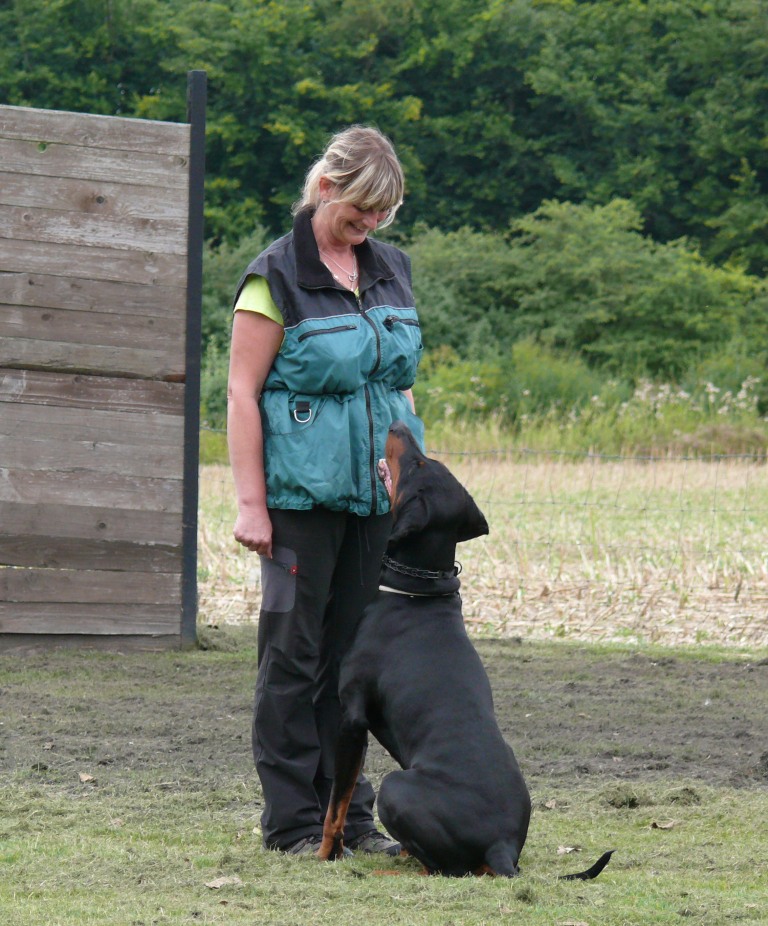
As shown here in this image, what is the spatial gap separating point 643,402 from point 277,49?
63.4 feet

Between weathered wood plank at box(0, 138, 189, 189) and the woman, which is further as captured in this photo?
weathered wood plank at box(0, 138, 189, 189)

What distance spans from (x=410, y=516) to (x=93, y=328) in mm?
3591

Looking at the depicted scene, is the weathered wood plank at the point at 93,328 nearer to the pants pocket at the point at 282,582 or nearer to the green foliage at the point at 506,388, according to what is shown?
the pants pocket at the point at 282,582

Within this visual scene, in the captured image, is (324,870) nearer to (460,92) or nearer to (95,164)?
(95,164)

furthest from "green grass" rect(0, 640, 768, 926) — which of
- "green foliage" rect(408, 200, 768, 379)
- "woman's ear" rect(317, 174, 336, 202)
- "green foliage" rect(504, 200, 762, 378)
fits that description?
"green foliage" rect(504, 200, 762, 378)

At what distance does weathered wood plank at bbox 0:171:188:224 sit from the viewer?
663 cm

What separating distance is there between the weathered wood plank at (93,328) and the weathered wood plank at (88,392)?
0.65ft

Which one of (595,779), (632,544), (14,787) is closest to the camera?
(14,787)

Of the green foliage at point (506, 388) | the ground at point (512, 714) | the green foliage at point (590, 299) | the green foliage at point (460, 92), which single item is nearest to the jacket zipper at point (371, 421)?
the ground at point (512, 714)

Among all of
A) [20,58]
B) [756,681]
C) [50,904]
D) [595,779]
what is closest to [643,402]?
[756,681]

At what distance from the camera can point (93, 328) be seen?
6.77 metres

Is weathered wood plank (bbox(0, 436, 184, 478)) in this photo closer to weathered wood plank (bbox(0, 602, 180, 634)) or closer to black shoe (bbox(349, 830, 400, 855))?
weathered wood plank (bbox(0, 602, 180, 634))

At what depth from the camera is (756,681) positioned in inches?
262

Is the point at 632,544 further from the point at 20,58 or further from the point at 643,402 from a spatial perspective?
the point at 20,58
